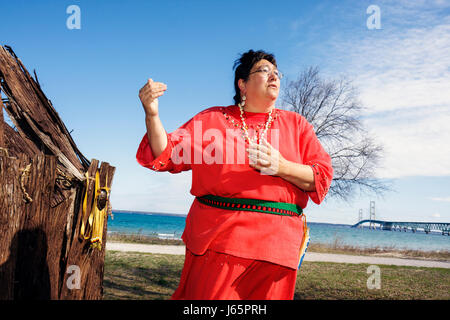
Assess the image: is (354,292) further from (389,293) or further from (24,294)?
(24,294)

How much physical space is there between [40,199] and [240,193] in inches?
69.5

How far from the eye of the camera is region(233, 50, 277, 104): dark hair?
233 centimetres

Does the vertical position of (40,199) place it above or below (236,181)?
below

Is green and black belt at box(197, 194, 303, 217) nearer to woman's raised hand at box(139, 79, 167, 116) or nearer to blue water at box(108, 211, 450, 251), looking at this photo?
woman's raised hand at box(139, 79, 167, 116)

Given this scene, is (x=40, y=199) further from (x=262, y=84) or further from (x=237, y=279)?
(x=262, y=84)

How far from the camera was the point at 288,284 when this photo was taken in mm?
1985

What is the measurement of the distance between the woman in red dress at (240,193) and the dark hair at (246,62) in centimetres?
18

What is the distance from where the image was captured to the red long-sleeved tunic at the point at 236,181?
6.33 feet

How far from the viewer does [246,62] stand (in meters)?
2.37

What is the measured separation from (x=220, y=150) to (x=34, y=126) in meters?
1.98

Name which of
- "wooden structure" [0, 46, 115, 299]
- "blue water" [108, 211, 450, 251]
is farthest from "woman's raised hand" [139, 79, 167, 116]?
"blue water" [108, 211, 450, 251]

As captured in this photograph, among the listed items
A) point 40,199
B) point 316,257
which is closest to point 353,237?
point 316,257

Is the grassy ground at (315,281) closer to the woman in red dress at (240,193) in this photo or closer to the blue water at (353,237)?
the woman in red dress at (240,193)

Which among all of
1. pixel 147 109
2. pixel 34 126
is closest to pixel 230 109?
pixel 147 109
